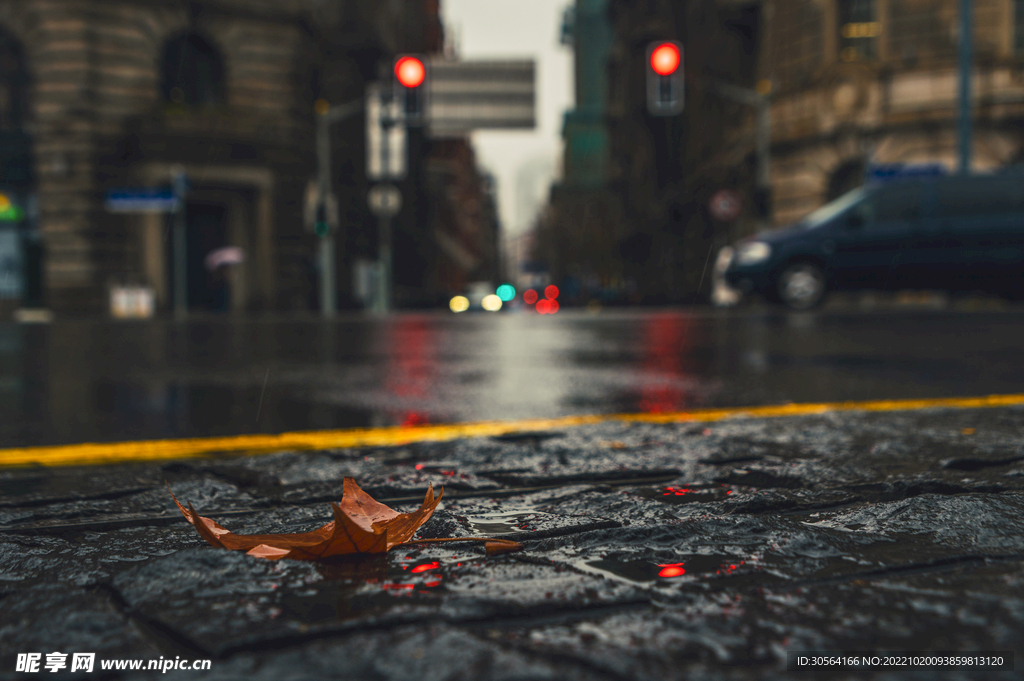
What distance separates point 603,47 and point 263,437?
11948cm

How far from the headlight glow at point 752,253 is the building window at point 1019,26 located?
15.9 meters

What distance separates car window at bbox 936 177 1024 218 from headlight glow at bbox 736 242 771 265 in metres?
2.53

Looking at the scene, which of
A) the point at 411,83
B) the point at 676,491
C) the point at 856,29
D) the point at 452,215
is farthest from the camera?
the point at 452,215

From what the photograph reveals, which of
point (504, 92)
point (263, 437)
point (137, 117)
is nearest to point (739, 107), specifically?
point (504, 92)

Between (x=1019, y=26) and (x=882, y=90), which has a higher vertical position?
(x=1019, y=26)

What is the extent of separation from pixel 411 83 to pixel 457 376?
9856 mm

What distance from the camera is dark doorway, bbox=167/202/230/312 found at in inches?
1236

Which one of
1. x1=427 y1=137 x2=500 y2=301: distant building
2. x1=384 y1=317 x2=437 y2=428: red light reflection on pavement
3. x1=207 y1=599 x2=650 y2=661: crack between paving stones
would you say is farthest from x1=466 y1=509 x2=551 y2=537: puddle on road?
x1=427 y1=137 x2=500 y2=301: distant building

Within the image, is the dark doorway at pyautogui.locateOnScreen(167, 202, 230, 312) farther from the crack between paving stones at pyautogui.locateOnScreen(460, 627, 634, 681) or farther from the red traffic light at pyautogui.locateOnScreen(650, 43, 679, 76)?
the crack between paving stones at pyautogui.locateOnScreen(460, 627, 634, 681)

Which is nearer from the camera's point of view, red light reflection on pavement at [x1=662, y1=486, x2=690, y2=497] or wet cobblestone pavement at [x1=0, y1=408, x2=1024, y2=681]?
wet cobblestone pavement at [x1=0, y1=408, x2=1024, y2=681]

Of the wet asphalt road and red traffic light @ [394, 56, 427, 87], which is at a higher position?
red traffic light @ [394, 56, 427, 87]

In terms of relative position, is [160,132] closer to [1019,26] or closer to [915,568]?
[1019,26]

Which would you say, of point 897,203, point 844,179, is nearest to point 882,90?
point 844,179

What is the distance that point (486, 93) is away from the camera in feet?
98.8
